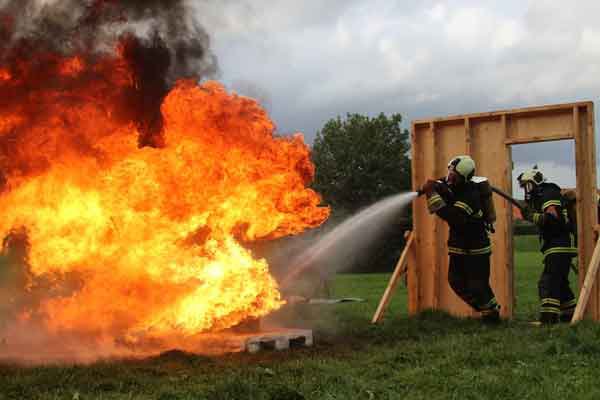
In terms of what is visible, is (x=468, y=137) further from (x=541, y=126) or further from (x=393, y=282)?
Result: (x=393, y=282)

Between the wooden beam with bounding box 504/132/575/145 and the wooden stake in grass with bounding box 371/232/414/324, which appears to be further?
the wooden stake in grass with bounding box 371/232/414/324

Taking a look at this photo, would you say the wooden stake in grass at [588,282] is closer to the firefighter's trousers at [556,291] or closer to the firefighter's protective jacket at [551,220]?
the firefighter's trousers at [556,291]

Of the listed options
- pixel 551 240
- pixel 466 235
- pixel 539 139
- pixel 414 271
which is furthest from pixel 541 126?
pixel 414 271

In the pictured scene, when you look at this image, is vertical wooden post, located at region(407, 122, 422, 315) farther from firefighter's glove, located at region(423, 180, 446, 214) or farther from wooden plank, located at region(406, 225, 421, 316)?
firefighter's glove, located at region(423, 180, 446, 214)

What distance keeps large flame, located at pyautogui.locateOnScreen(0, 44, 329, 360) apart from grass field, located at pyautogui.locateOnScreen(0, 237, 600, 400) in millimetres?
1089

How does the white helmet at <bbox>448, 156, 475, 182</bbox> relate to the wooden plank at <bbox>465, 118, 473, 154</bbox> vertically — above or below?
below

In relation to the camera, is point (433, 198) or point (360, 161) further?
point (360, 161)

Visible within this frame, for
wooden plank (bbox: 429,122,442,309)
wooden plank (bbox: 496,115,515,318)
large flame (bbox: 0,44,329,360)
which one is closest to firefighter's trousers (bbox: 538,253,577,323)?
wooden plank (bbox: 496,115,515,318)

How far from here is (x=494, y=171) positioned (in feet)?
40.1

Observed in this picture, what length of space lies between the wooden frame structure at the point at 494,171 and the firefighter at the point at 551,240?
28 centimetres

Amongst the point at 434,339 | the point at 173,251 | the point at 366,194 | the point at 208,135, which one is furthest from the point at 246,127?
the point at 366,194

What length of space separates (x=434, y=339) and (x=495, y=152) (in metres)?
3.93

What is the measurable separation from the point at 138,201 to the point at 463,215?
470 cm

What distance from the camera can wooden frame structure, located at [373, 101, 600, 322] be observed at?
11.3 metres
